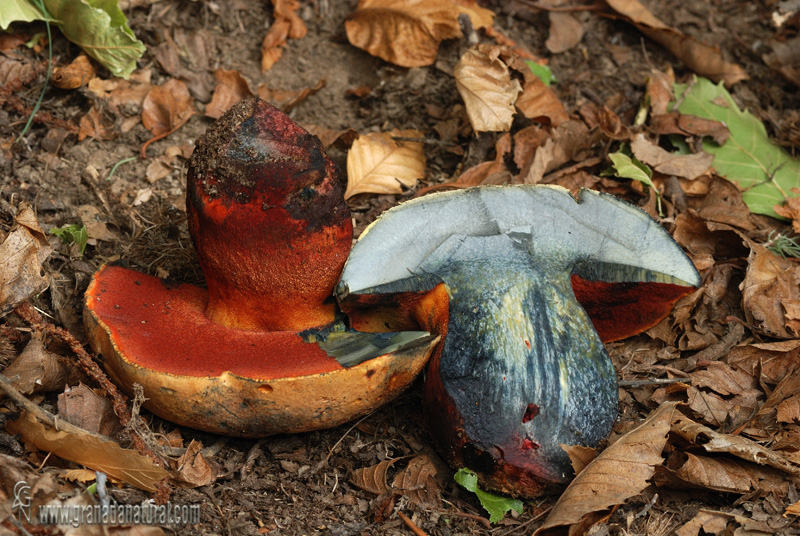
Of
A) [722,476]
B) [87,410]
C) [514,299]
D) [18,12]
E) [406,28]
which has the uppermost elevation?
[18,12]

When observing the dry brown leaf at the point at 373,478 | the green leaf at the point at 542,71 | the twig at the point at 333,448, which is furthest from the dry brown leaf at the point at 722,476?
the green leaf at the point at 542,71

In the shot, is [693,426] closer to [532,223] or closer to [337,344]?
[532,223]

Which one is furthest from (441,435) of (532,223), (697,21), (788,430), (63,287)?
(697,21)

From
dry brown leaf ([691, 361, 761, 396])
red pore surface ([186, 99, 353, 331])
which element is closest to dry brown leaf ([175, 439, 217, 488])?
red pore surface ([186, 99, 353, 331])

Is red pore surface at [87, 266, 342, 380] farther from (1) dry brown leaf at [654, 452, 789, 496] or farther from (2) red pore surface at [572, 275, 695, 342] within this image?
(1) dry brown leaf at [654, 452, 789, 496]

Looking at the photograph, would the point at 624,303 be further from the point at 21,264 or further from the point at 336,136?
the point at 21,264

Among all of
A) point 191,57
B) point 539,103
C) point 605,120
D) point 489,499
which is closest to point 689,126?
point 605,120

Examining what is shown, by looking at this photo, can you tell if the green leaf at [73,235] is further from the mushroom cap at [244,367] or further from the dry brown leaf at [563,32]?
the dry brown leaf at [563,32]
